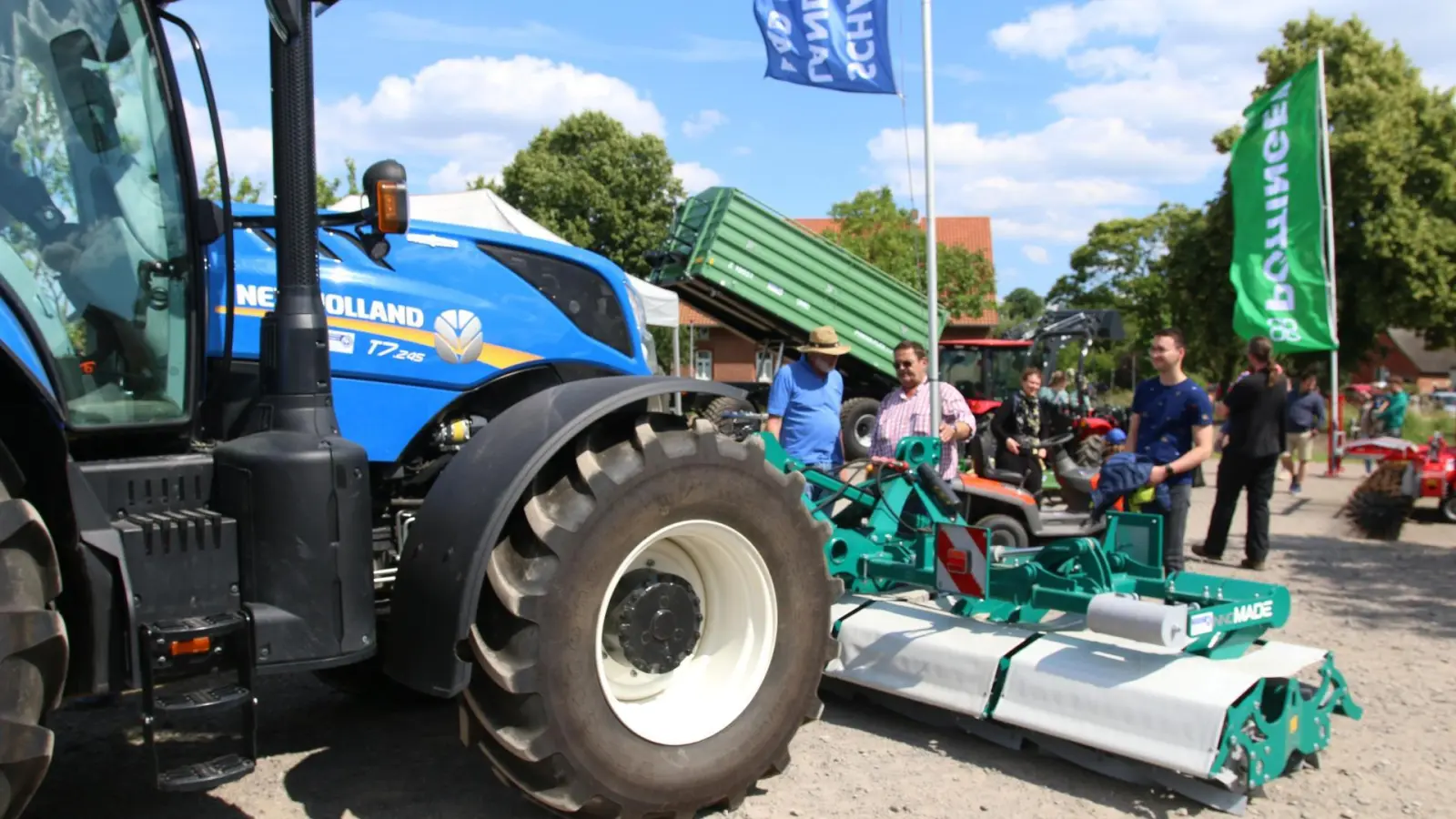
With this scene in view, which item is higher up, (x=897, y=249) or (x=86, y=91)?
(x=897, y=249)

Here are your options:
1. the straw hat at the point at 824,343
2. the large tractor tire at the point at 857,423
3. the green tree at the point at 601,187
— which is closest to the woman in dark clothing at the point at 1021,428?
the large tractor tire at the point at 857,423

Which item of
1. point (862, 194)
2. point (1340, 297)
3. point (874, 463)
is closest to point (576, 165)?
point (862, 194)

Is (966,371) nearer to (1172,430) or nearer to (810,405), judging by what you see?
(810,405)

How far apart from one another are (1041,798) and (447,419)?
242 centimetres

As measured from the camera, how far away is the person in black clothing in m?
7.82

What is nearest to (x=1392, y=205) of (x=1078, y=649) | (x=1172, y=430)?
(x=1172, y=430)

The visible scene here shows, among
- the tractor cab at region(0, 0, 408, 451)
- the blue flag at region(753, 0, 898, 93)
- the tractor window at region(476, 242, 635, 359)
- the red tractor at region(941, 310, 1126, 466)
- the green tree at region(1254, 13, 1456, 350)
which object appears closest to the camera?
the tractor cab at region(0, 0, 408, 451)

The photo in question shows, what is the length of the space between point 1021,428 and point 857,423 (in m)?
4.47

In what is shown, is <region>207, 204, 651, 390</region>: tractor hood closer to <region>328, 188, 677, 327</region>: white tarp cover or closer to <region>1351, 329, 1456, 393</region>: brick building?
<region>328, 188, 677, 327</region>: white tarp cover

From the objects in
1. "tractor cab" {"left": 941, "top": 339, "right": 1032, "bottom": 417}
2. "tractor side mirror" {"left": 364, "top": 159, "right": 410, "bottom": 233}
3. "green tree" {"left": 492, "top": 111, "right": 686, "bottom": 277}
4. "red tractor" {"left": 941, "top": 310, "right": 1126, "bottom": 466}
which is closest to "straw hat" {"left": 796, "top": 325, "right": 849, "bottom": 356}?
"tractor side mirror" {"left": 364, "top": 159, "right": 410, "bottom": 233}

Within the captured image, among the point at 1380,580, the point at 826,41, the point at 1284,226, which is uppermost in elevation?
the point at 826,41

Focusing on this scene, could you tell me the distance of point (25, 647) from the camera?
7.83 ft

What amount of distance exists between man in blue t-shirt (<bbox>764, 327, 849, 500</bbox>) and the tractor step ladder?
A: 3933mm

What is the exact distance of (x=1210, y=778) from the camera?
3.64 metres
